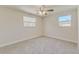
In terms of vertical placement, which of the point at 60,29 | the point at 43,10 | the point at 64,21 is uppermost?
the point at 43,10

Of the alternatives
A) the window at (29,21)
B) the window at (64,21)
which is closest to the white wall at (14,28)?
the window at (29,21)

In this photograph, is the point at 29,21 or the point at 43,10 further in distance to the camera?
the point at 29,21

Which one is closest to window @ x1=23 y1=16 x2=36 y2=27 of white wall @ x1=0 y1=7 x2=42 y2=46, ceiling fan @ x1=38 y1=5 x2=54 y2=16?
white wall @ x1=0 y1=7 x2=42 y2=46

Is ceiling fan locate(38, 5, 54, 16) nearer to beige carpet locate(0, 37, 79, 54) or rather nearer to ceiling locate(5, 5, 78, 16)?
ceiling locate(5, 5, 78, 16)

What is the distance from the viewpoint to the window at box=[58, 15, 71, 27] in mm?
1603

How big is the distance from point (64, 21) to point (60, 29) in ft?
0.48

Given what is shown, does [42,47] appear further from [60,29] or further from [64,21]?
[64,21]

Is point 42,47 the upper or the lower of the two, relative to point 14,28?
lower

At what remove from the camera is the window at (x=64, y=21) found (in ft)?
5.26

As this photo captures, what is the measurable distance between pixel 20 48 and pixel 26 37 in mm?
198

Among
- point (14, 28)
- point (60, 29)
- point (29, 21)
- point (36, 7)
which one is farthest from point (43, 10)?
point (14, 28)

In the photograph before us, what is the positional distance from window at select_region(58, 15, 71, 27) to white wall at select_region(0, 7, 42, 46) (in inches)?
13.1

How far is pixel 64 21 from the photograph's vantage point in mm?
1651
